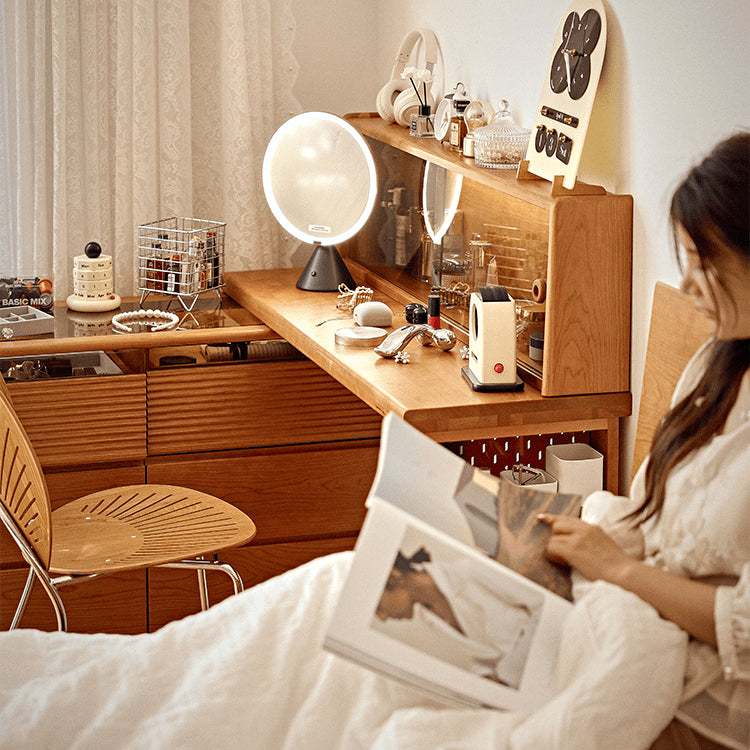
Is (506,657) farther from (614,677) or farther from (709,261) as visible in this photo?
(709,261)

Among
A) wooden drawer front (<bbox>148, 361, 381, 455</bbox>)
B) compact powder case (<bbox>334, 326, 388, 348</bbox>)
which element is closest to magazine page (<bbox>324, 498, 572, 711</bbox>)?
compact powder case (<bbox>334, 326, 388, 348</bbox>)

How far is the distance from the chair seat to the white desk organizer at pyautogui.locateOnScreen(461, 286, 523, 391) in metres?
0.58

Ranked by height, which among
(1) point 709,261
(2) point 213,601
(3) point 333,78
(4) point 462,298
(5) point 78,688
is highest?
(3) point 333,78

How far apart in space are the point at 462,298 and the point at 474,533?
1.14 meters

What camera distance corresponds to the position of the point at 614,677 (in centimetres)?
101

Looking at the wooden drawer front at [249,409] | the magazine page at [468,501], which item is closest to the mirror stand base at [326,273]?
the wooden drawer front at [249,409]

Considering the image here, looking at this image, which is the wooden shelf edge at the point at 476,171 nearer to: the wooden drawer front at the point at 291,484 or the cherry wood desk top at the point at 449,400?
the cherry wood desk top at the point at 449,400

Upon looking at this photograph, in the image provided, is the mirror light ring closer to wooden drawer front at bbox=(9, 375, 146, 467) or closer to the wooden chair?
wooden drawer front at bbox=(9, 375, 146, 467)

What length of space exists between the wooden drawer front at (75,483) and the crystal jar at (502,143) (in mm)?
1090

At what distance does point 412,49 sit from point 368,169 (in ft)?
1.45

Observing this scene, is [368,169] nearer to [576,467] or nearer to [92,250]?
[92,250]

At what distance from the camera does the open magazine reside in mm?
987

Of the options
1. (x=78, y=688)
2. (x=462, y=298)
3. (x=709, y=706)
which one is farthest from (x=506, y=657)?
(x=462, y=298)

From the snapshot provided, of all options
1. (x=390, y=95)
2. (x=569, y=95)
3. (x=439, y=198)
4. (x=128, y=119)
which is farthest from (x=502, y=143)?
(x=128, y=119)
